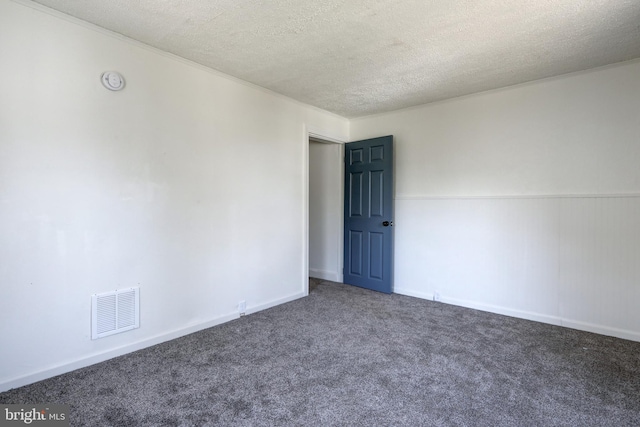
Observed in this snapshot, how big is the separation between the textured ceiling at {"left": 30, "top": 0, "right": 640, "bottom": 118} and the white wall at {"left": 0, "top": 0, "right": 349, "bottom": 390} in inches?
11.9

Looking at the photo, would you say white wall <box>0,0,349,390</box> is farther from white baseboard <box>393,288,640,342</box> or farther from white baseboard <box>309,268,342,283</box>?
white baseboard <box>393,288,640,342</box>

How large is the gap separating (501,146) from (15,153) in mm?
4199

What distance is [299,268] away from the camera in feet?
13.4

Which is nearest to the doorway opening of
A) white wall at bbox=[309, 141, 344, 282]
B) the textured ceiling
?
white wall at bbox=[309, 141, 344, 282]

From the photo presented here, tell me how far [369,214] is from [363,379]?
2.56 metres

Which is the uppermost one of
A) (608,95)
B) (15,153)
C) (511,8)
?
(511,8)

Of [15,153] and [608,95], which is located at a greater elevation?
[608,95]

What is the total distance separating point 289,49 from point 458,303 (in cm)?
328

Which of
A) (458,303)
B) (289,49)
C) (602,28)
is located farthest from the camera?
(458,303)

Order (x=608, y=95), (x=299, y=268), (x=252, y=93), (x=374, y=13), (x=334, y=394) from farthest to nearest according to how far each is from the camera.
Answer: (x=299, y=268) → (x=252, y=93) → (x=608, y=95) → (x=374, y=13) → (x=334, y=394)

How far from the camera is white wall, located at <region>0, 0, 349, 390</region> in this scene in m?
2.07

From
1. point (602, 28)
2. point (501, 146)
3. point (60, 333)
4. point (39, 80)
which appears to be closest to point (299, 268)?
point (60, 333)

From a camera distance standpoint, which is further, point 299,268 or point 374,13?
point 299,268

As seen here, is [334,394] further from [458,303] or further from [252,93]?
[252,93]
